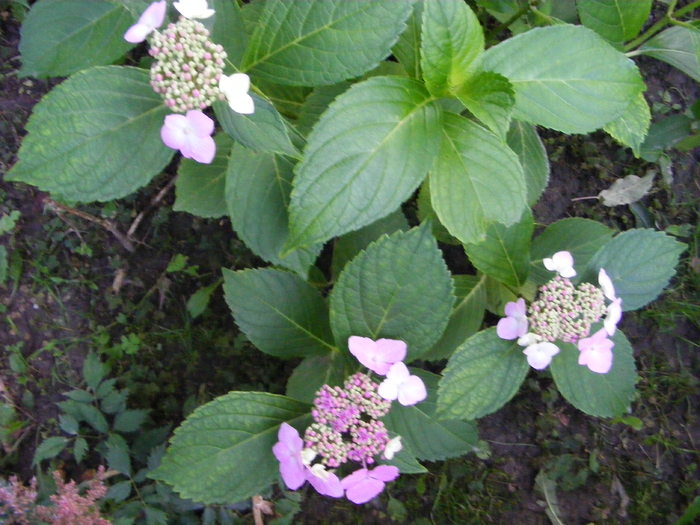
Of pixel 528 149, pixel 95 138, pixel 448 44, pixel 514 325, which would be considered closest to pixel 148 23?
pixel 95 138

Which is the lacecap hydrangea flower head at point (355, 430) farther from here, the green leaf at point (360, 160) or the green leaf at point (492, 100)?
the green leaf at point (492, 100)

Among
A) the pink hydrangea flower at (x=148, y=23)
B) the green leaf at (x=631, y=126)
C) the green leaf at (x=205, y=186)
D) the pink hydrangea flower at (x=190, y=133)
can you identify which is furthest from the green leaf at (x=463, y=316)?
the pink hydrangea flower at (x=148, y=23)

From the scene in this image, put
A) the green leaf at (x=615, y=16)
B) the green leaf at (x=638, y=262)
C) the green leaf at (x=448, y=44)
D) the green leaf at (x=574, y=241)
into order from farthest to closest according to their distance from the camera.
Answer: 1. the green leaf at (x=574, y=241)
2. the green leaf at (x=615, y=16)
3. the green leaf at (x=638, y=262)
4. the green leaf at (x=448, y=44)

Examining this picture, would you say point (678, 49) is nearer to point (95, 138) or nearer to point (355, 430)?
point (355, 430)

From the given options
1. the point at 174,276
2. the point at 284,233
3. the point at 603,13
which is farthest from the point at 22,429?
the point at 603,13

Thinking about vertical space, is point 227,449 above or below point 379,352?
below

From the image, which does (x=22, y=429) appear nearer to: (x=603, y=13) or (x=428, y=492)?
(x=428, y=492)
